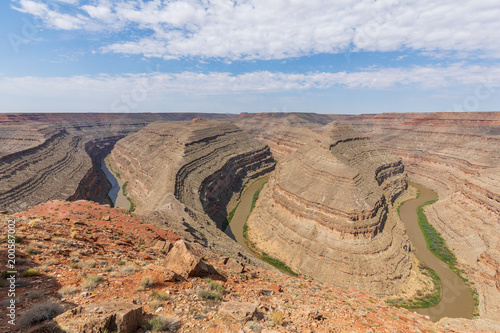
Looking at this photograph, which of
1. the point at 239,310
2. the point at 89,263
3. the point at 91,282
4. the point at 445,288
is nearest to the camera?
the point at 239,310

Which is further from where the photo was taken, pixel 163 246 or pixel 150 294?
pixel 163 246

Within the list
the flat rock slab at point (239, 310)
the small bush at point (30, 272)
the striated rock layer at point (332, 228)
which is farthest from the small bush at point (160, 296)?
the striated rock layer at point (332, 228)

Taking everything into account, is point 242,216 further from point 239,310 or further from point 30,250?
point 239,310

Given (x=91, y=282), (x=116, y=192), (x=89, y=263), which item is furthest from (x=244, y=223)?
(x=116, y=192)

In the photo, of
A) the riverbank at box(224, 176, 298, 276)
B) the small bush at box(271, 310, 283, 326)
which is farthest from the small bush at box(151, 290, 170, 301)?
the riverbank at box(224, 176, 298, 276)

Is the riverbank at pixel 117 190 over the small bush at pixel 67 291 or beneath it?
beneath

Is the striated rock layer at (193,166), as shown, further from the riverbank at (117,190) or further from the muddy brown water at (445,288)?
the muddy brown water at (445,288)
